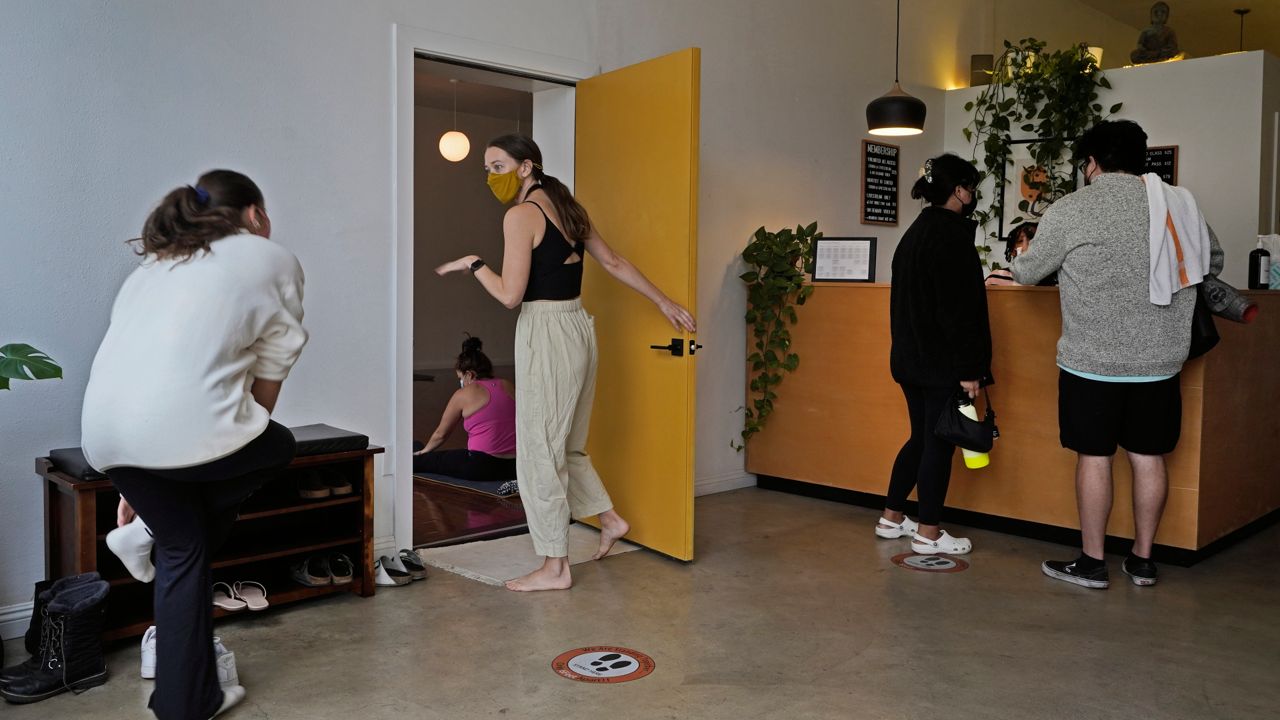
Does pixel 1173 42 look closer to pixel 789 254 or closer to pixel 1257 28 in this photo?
pixel 1257 28

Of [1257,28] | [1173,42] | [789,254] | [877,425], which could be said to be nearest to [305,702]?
[877,425]

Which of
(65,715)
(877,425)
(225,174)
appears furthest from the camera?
(877,425)

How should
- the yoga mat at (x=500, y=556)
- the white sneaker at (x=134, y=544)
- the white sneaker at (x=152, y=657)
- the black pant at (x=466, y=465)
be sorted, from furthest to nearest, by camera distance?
the black pant at (x=466, y=465) → the yoga mat at (x=500, y=556) → the white sneaker at (x=152, y=657) → the white sneaker at (x=134, y=544)

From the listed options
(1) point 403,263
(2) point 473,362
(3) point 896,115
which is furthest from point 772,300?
(1) point 403,263

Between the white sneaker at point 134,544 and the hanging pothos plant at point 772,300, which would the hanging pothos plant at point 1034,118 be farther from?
the white sneaker at point 134,544

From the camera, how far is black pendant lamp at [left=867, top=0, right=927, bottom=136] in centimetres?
526

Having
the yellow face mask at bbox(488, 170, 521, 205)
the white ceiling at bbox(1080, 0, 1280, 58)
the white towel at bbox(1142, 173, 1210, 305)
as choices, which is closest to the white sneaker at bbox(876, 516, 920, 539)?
the white towel at bbox(1142, 173, 1210, 305)

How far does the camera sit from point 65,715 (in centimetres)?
247

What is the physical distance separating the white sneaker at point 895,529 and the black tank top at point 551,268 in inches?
68.2

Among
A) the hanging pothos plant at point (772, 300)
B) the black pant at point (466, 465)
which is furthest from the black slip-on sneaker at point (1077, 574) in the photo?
the black pant at point (466, 465)

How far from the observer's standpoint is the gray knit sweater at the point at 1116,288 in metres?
3.37

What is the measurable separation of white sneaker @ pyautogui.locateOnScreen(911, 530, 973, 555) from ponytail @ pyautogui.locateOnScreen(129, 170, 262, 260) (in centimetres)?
286

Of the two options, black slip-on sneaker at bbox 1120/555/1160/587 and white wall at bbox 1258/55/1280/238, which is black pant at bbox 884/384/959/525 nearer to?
black slip-on sneaker at bbox 1120/555/1160/587

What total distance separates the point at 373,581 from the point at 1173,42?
20.3ft
